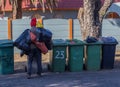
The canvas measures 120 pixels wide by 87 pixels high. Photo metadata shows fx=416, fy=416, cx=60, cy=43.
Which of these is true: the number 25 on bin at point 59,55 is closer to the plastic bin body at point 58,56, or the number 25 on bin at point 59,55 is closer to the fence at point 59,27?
the plastic bin body at point 58,56

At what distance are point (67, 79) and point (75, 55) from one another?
140cm

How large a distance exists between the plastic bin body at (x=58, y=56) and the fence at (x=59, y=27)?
7.32 meters

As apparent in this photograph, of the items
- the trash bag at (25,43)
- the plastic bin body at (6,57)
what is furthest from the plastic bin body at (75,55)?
the plastic bin body at (6,57)

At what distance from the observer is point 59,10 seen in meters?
36.2

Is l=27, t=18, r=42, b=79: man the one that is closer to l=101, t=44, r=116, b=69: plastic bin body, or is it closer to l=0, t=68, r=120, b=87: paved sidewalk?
l=0, t=68, r=120, b=87: paved sidewalk

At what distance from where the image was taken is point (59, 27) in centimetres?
2086

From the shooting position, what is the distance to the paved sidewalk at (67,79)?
11297 millimetres

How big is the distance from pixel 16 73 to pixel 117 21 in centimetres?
970

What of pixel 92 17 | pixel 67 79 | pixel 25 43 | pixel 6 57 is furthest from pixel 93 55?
pixel 92 17

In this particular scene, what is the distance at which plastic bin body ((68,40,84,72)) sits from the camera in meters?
13.2

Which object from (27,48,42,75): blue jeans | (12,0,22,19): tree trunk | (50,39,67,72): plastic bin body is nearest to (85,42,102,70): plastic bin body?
(50,39,67,72): plastic bin body

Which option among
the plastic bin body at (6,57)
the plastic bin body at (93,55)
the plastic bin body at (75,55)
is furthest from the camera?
the plastic bin body at (93,55)

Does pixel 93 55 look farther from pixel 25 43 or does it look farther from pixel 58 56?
pixel 25 43

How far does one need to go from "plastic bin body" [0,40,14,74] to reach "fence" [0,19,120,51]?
7441 millimetres
